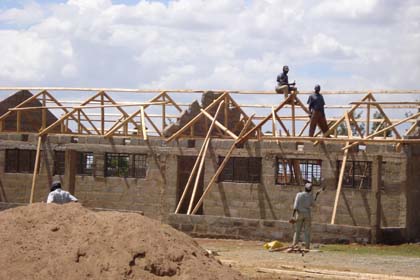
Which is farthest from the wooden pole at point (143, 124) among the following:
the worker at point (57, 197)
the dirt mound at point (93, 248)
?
the dirt mound at point (93, 248)

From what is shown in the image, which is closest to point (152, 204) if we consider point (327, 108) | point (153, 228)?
point (327, 108)

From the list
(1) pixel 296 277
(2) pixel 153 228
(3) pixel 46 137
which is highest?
(3) pixel 46 137

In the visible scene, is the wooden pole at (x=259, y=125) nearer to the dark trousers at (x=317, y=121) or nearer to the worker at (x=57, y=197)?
the dark trousers at (x=317, y=121)

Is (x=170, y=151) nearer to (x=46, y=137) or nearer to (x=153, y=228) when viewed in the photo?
(x=46, y=137)

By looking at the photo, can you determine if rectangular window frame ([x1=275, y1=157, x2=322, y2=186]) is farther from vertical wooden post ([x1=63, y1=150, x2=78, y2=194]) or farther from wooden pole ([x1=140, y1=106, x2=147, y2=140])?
vertical wooden post ([x1=63, y1=150, x2=78, y2=194])

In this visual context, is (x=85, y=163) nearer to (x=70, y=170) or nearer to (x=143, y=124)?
(x=70, y=170)

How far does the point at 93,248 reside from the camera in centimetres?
1015

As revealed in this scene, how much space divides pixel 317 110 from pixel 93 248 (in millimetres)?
12394

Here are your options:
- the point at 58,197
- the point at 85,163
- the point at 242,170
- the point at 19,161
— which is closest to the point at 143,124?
Answer: the point at 85,163

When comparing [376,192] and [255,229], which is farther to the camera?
[255,229]

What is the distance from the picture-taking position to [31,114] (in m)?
29.7

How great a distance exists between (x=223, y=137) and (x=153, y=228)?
1378cm

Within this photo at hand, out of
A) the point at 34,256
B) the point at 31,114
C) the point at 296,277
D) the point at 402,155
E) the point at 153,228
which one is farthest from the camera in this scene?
the point at 31,114

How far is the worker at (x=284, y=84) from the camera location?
74.3 feet
